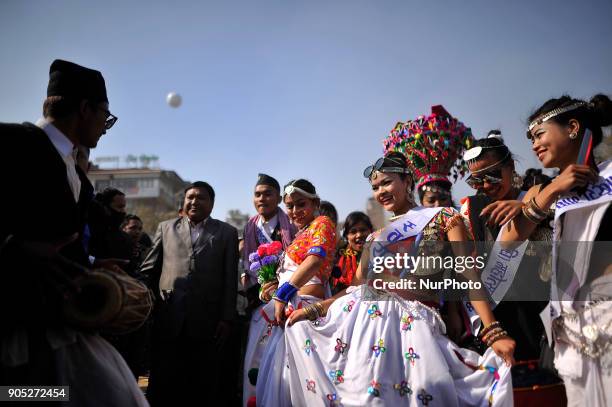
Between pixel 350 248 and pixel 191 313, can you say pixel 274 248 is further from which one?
pixel 350 248

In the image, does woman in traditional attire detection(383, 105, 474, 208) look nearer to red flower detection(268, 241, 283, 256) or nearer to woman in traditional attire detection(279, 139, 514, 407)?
woman in traditional attire detection(279, 139, 514, 407)

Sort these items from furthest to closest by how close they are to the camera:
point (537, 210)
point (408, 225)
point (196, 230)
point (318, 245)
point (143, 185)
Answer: point (143, 185) → point (196, 230) → point (318, 245) → point (408, 225) → point (537, 210)

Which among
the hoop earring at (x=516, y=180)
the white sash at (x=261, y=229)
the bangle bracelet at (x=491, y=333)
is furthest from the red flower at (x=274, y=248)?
the bangle bracelet at (x=491, y=333)

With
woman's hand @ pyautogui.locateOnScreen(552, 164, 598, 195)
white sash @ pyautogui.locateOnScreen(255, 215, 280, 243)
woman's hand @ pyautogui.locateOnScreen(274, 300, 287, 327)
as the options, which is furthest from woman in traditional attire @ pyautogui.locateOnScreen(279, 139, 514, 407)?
white sash @ pyautogui.locateOnScreen(255, 215, 280, 243)

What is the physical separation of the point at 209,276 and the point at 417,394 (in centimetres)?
287

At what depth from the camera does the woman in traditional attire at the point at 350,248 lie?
16.3ft

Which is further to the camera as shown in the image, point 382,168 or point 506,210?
point 382,168

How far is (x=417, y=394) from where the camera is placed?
2.51 metres

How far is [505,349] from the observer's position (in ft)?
7.74

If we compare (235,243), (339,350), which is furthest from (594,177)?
(235,243)

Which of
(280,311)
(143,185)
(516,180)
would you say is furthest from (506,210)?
(143,185)

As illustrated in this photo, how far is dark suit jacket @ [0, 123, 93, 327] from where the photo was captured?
1.82 m

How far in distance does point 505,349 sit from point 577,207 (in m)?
0.87

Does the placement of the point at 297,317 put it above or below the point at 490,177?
below
